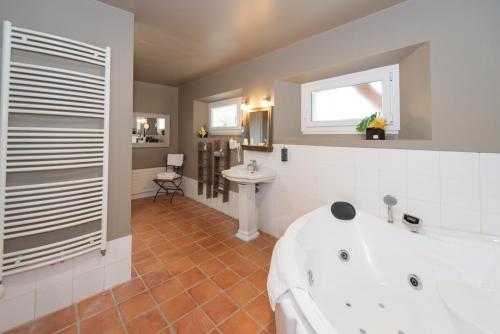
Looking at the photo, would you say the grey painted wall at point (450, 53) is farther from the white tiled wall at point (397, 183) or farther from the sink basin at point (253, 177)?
the sink basin at point (253, 177)

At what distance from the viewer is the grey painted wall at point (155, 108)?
164 inches

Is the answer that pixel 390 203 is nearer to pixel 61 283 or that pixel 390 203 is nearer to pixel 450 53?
pixel 450 53

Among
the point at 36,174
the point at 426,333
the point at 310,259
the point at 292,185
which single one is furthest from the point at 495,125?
the point at 36,174

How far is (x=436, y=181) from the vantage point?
156cm

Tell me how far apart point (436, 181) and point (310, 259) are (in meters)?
1.11

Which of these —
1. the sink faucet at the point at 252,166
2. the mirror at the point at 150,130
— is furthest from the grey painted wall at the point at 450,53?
the mirror at the point at 150,130

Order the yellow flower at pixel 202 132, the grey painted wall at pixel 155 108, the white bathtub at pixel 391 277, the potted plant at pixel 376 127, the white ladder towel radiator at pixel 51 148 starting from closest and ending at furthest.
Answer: the white bathtub at pixel 391 277
the white ladder towel radiator at pixel 51 148
the potted plant at pixel 376 127
the yellow flower at pixel 202 132
the grey painted wall at pixel 155 108

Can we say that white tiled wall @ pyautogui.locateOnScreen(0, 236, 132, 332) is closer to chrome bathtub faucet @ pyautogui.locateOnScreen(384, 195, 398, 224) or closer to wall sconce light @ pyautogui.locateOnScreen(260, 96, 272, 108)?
wall sconce light @ pyautogui.locateOnScreen(260, 96, 272, 108)

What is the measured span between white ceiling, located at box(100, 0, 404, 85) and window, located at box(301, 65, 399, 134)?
58cm

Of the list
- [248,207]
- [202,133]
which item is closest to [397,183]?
[248,207]

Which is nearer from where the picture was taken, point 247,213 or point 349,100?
point 349,100

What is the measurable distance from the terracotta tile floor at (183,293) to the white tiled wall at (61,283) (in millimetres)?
63

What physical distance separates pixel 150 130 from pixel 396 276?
458 cm

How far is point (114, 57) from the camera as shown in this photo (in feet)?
5.53
